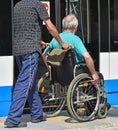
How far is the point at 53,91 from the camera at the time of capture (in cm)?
733

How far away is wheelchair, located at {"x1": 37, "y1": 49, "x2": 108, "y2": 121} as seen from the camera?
6.80 meters

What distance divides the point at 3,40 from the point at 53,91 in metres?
1.12

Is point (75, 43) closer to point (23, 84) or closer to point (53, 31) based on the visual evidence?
point (53, 31)

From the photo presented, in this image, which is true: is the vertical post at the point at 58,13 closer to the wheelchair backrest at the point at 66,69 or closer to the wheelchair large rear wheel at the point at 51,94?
the wheelchair large rear wheel at the point at 51,94

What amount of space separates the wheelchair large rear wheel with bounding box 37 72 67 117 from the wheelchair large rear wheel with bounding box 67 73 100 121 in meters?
0.37

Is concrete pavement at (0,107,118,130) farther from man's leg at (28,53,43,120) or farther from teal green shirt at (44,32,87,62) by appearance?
teal green shirt at (44,32,87,62)

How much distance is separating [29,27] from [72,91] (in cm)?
109

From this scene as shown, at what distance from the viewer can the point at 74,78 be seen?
6.79m

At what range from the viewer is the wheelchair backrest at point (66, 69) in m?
6.82

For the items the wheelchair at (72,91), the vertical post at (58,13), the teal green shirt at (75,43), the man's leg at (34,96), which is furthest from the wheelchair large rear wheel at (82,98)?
the vertical post at (58,13)

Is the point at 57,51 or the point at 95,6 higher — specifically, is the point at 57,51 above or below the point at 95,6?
below

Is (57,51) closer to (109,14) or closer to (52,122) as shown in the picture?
(52,122)

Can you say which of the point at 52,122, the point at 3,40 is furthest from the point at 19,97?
the point at 3,40

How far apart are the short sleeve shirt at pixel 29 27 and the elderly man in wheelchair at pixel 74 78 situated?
0.45 meters
